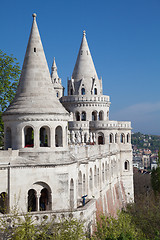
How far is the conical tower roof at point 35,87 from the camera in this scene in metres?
23.6

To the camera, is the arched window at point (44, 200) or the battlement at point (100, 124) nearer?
the arched window at point (44, 200)

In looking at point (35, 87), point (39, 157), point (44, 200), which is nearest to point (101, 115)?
point (35, 87)

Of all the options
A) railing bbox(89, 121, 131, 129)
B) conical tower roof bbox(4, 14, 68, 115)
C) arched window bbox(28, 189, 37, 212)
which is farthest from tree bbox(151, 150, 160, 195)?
conical tower roof bbox(4, 14, 68, 115)

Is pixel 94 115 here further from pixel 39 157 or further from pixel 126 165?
pixel 39 157

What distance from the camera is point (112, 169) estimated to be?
44250 mm

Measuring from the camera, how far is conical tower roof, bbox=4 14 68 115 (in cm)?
2361

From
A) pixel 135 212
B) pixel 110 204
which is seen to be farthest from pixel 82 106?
pixel 135 212

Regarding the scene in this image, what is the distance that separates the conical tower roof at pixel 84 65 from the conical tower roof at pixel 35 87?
23388mm

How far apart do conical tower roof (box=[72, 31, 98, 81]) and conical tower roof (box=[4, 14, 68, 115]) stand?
76.7 ft

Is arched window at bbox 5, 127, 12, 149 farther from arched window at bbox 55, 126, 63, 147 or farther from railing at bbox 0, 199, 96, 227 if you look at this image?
railing at bbox 0, 199, 96, 227

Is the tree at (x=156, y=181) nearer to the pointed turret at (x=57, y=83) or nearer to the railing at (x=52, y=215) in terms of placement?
the pointed turret at (x=57, y=83)

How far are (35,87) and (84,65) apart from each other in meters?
25.1

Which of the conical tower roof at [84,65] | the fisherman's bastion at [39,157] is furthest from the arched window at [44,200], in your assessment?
the conical tower roof at [84,65]

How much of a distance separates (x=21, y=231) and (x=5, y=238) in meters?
1.36
